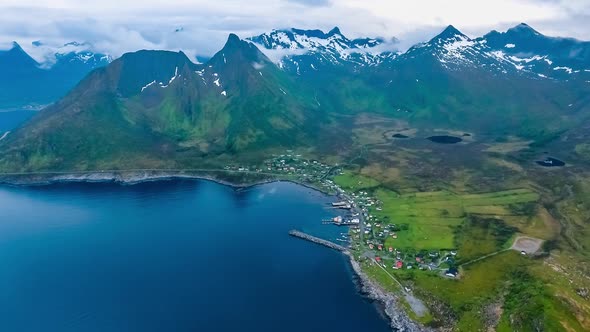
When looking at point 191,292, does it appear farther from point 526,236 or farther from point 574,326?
point 526,236

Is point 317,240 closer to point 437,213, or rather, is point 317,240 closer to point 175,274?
point 175,274

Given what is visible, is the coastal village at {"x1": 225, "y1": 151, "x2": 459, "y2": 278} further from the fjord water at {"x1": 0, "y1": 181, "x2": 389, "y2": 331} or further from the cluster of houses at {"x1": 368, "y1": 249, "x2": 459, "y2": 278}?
the fjord water at {"x1": 0, "y1": 181, "x2": 389, "y2": 331}

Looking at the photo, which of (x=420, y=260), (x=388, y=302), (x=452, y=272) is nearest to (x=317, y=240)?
(x=420, y=260)

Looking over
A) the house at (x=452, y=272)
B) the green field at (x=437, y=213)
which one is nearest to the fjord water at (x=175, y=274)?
the green field at (x=437, y=213)

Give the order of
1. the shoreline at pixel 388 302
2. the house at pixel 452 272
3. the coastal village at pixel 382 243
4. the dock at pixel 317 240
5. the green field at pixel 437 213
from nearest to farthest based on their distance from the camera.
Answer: the shoreline at pixel 388 302
the house at pixel 452 272
the coastal village at pixel 382 243
the dock at pixel 317 240
the green field at pixel 437 213

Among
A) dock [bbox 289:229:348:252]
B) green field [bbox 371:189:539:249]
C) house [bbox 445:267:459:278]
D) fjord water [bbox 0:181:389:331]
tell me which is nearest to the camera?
fjord water [bbox 0:181:389:331]

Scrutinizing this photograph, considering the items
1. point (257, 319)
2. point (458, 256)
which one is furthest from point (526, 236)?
point (257, 319)

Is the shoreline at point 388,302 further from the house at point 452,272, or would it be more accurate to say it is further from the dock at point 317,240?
the house at point 452,272

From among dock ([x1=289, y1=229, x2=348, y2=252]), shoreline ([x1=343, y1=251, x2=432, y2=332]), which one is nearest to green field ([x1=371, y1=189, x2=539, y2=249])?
dock ([x1=289, y1=229, x2=348, y2=252])
